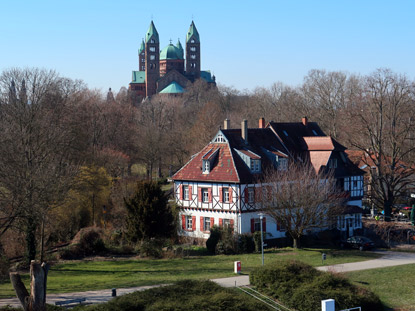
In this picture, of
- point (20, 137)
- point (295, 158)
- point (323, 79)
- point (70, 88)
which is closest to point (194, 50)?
point (323, 79)

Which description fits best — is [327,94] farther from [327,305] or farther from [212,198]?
[327,305]

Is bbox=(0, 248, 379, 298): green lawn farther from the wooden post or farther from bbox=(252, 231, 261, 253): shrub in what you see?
the wooden post

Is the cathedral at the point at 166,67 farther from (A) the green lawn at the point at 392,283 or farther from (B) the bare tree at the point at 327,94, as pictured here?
(A) the green lawn at the point at 392,283

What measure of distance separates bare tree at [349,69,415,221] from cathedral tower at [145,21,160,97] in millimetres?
87893

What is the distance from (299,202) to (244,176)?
4.52 meters

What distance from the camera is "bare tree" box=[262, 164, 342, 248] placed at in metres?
36.2

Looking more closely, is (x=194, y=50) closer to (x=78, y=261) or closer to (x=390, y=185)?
(x=390, y=185)

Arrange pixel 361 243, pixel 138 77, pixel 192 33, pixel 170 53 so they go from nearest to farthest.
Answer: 1. pixel 361 243
2. pixel 170 53
3. pixel 138 77
4. pixel 192 33

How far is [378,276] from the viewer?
91.7ft

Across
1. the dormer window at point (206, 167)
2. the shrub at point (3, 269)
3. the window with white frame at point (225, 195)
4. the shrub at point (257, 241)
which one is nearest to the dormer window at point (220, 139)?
the dormer window at point (206, 167)

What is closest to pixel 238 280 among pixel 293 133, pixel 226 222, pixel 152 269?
pixel 152 269

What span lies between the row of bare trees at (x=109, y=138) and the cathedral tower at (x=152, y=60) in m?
45.0

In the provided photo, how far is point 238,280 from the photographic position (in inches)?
1038

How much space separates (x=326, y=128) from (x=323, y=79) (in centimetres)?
1138
